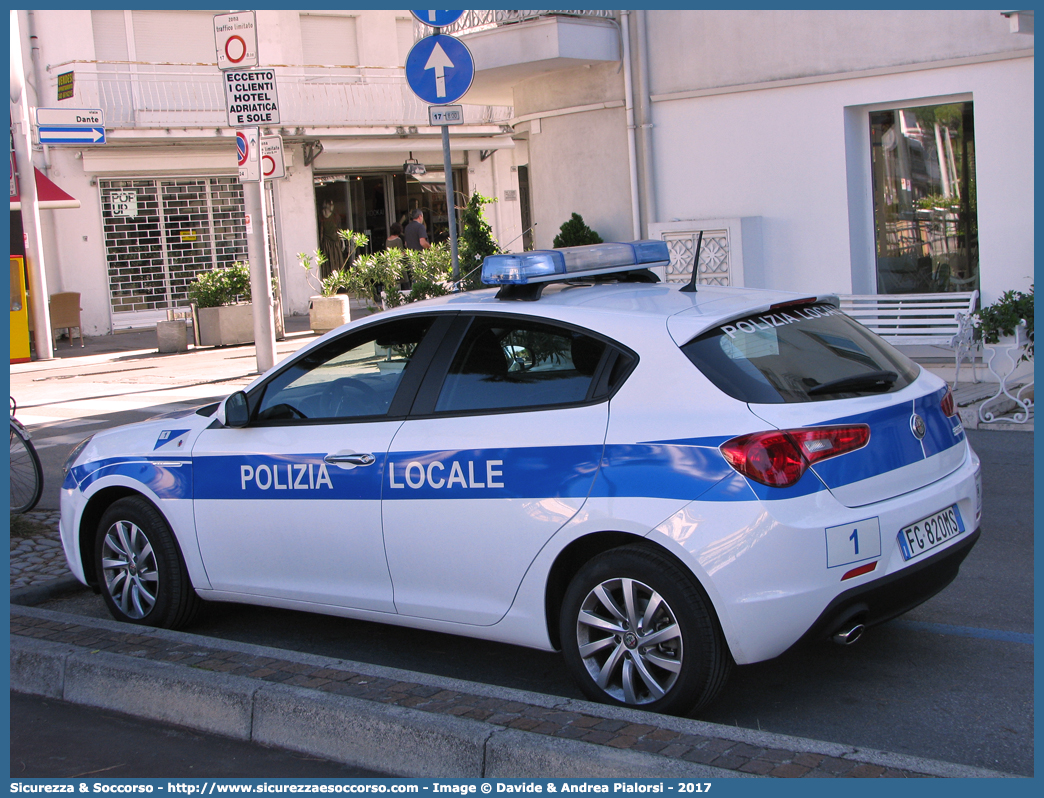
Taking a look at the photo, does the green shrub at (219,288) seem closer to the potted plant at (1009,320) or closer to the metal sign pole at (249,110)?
the metal sign pole at (249,110)

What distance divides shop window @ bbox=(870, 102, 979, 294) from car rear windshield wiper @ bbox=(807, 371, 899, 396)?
799 cm

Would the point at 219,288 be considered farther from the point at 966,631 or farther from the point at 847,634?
the point at 847,634

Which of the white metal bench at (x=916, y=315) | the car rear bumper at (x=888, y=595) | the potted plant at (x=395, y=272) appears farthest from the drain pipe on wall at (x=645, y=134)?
the car rear bumper at (x=888, y=595)

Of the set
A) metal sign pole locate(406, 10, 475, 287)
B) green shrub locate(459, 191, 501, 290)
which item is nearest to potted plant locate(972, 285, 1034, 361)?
metal sign pole locate(406, 10, 475, 287)

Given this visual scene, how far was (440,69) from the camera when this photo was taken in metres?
8.87

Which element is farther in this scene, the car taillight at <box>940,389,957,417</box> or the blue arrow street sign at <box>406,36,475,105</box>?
the blue arrow street sign at <box>406,36,475,105</box>

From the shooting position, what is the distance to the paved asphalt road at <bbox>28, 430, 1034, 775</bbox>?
3906mm

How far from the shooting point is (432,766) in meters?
3.75

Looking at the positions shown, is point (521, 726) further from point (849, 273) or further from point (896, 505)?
point (849, 273)

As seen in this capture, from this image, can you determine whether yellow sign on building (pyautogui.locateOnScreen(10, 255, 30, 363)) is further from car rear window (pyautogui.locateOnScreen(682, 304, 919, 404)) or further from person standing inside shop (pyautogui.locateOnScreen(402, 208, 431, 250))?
car rear window (pyautogui.locateOnScreen(682, 304, 919, 404))

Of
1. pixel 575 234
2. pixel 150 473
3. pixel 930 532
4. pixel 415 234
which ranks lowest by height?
pixel 930 532

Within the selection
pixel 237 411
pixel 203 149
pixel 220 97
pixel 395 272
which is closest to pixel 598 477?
pixel 237 411

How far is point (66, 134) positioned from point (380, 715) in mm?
16323

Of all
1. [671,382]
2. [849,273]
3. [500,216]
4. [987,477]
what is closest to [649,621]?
[671,382]
